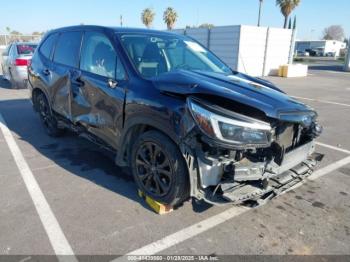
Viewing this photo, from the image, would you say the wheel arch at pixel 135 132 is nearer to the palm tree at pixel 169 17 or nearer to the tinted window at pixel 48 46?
the tinted window at pixel 48 46

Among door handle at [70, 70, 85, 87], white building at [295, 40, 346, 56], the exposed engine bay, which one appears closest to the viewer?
the exposed engine bay

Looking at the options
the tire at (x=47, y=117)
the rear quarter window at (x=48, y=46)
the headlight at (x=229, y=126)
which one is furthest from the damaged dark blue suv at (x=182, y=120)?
the tire at (x=47, y=117)

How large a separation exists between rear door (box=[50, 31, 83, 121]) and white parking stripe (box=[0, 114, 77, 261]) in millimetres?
933

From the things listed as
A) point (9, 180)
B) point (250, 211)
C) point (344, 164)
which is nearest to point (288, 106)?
point (250, 211)

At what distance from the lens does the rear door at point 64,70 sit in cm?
434

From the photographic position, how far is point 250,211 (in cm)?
332

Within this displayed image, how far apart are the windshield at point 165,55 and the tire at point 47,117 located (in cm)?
241

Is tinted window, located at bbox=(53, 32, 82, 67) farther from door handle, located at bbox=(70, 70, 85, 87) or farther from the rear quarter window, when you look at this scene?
the rear quarter window

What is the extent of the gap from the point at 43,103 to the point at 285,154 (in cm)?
450

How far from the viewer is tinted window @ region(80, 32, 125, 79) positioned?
139 inches

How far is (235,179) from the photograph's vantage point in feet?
8.71

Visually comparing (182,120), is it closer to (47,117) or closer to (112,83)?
(112,83)

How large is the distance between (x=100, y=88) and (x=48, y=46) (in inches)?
91.4

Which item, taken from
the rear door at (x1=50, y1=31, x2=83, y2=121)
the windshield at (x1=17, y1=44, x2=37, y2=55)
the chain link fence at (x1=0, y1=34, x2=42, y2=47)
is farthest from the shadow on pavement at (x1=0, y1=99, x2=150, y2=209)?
the chain link fence at (x1=0, y1=34, x2=42, y2=47)
